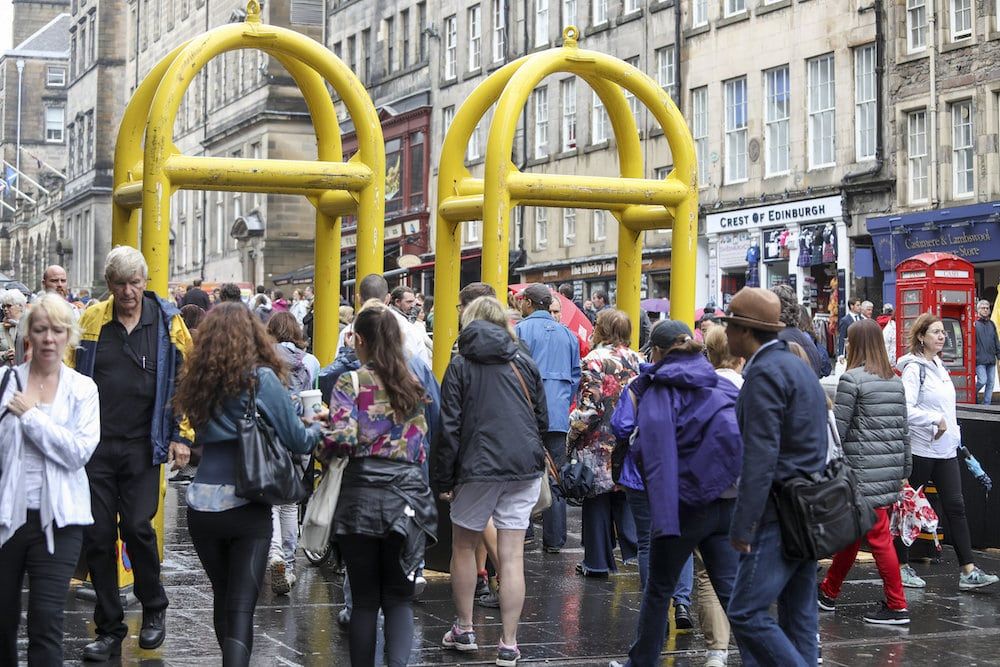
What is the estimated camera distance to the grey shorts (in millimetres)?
8211

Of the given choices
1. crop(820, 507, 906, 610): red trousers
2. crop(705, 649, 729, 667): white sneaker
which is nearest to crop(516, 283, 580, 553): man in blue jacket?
crop(820, 507, 906, 610): red trousers

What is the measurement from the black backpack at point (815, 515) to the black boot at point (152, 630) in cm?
331

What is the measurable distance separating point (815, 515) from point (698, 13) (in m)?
32.7

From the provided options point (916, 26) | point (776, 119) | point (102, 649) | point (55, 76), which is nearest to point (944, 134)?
point (916, 26)

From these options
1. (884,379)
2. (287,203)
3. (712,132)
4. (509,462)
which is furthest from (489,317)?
(287,203)

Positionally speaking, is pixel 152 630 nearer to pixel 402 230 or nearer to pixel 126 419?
pixel 126 419

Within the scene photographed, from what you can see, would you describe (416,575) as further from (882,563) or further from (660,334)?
(882,563)

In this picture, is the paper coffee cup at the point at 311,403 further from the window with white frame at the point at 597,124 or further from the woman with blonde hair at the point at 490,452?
the window with white frame at the point at 597,124

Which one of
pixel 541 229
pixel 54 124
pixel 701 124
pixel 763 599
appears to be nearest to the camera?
pixel 763 599

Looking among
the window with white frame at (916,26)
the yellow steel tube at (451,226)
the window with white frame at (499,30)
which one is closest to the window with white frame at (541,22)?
the window with white frame at (499,30)

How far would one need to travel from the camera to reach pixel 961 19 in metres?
31.7

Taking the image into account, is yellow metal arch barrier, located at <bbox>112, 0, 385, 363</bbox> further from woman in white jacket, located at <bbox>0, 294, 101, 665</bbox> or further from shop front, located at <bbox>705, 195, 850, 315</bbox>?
shop front, located at <bbox>705, 195, 850, 315</bbox>

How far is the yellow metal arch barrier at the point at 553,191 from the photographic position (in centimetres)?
1060

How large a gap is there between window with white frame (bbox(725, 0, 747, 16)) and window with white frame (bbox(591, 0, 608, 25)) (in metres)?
4.71
